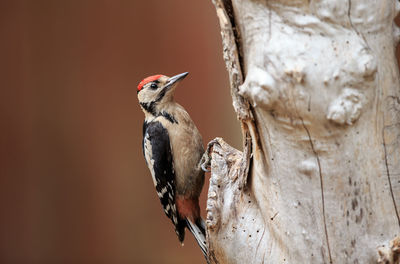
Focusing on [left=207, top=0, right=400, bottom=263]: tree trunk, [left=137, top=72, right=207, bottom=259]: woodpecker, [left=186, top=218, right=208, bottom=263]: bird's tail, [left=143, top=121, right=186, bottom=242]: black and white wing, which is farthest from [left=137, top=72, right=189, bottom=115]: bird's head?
[left=207, top=0, right=400, bottom=263]: tree trunk

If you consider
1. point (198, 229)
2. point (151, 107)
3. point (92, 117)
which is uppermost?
point (151, 107)

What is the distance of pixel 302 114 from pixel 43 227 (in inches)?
141

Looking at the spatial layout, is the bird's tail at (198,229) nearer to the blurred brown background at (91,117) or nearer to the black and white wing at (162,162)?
the black and white wing at (162,162)

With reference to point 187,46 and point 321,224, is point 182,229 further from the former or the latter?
point 187,46

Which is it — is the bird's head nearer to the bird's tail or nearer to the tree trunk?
the bird's tail

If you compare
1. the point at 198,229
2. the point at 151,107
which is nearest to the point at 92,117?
the point at 151,107

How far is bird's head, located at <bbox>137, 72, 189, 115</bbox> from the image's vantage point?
2.87m

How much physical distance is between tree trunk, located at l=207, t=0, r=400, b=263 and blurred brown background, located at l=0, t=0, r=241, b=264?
95.5 inches

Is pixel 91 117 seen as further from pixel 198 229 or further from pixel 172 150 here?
pixel 198 229

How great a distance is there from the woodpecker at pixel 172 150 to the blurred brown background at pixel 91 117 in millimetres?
1312

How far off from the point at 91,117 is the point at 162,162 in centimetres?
172

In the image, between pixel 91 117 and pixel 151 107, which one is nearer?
pixel 151 107

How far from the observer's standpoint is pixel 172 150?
9.39ft

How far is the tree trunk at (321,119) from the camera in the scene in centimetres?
153
